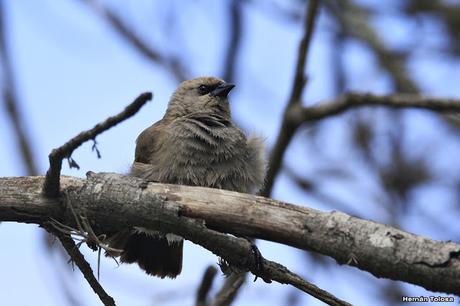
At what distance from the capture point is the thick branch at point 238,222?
9.48 ft

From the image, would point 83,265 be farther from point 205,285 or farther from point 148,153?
point 148,153

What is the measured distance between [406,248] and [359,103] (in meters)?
1.85

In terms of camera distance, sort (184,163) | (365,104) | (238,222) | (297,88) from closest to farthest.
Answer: (238,222) < (184,163) < (365,104) < (297,88)

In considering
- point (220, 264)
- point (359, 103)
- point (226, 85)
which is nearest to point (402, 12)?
point (226, 85)

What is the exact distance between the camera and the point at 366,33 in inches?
309

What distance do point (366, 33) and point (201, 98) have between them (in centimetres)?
283

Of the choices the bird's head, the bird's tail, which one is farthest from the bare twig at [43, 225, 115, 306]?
the bird's head

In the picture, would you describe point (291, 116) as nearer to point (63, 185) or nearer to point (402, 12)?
point (63, 185)

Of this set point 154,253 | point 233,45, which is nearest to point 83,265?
point 154,253

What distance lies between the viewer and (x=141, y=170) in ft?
15.2

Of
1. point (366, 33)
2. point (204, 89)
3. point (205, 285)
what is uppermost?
point (366, 33)

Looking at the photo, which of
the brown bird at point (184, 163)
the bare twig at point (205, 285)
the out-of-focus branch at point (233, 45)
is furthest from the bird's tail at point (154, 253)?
the out-of-focus branch at point (233, 45)

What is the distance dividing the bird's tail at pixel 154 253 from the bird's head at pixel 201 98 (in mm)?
970

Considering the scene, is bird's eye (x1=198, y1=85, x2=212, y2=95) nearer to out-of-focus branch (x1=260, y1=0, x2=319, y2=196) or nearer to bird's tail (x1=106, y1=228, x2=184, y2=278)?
out-of-focus branch (x1=260, y1=0, x2=319, y2=196)
